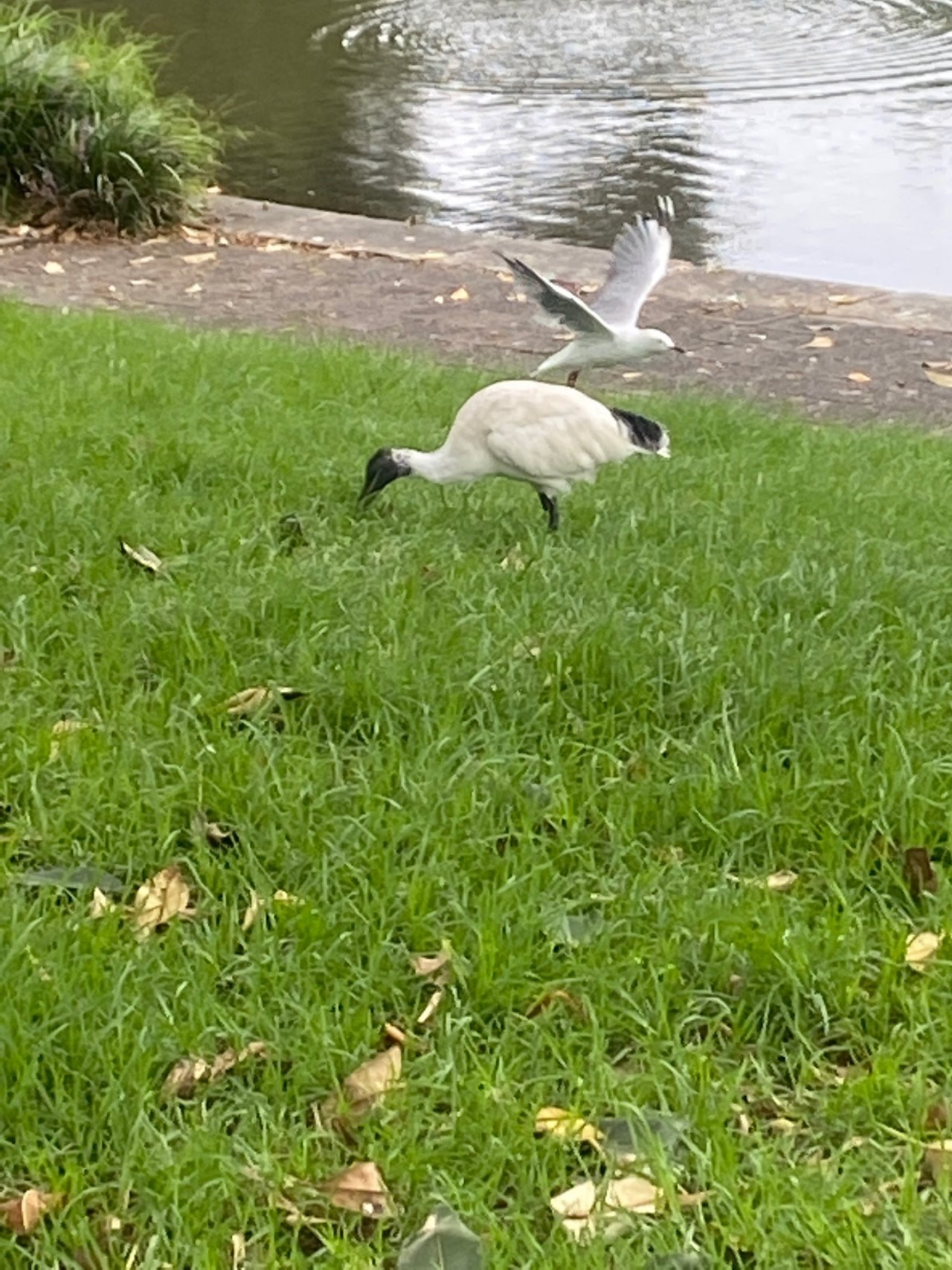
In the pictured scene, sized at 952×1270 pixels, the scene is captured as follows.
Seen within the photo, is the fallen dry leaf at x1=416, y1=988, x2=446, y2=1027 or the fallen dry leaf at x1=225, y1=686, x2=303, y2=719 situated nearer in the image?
the fallen dry leaf at x1=416, y1=988, x2=446, y2=1027

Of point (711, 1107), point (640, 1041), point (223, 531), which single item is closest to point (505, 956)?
point (640, 1041)

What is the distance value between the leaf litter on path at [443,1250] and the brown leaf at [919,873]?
45.8 inches

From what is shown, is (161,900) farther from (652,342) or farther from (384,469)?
(652,342)

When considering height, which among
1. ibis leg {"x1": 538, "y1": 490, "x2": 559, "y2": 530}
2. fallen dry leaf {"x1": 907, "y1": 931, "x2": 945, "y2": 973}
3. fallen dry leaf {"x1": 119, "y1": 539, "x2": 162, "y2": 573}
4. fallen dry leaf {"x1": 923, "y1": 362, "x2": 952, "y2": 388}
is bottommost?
fallen dry leaf {"x1": 923, "y1": 362, "x2": 952, "y2": 388}

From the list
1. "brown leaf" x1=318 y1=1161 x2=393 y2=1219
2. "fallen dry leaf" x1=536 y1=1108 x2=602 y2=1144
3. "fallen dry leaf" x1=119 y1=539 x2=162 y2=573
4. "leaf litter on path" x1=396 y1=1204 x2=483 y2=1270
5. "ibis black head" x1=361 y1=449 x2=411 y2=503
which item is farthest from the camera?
"ibis black head" x1=361 y1=449 x2=411 y2=503

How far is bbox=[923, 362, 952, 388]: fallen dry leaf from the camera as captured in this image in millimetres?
8039

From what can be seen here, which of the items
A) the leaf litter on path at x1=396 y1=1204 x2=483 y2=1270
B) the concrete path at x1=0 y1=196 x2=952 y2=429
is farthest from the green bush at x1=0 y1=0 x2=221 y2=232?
the leaf litter on path at x1=396 y1=1204 x2=483 y2=1270

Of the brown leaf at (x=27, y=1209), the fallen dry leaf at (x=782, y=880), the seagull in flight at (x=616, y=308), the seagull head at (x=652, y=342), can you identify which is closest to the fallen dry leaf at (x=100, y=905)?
the brown leaf at (x=27, y=1209)

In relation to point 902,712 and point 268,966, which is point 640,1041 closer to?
point 268,966

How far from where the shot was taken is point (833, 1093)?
103 inches

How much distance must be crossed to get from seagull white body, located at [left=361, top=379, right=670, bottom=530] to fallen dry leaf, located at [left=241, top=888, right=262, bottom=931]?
7.10 feet

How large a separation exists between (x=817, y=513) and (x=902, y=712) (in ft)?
5.87

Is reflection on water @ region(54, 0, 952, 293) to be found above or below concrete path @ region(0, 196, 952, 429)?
below

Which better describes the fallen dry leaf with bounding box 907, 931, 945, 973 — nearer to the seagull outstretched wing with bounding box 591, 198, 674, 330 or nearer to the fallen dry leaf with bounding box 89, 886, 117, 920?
the fallen dry leaf with bounding box 89, 886, 117, 920
